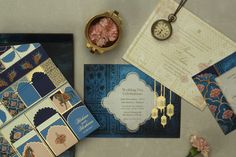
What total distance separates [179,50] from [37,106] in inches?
16.2

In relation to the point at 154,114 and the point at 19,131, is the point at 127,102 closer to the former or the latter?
the point at 154,114

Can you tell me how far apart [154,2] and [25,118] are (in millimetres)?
464

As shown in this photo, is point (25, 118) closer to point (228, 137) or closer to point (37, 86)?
point (37, 86)

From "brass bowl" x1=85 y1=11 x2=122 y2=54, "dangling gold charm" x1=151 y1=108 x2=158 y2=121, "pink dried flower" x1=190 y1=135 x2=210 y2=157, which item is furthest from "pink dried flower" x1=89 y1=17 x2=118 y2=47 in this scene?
"pink dried flower" x1=190 y1=135 x2=210 y2=157

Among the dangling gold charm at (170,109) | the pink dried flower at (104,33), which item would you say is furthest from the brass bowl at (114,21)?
the dangling gold charm at (170,109)

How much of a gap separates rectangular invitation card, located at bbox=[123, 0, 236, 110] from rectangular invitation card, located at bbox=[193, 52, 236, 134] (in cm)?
2

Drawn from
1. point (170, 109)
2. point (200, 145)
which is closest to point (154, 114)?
point (170, 109)

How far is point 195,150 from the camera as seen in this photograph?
1035 millimetres

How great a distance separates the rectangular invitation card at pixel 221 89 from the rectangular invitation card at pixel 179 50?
0.02 meters

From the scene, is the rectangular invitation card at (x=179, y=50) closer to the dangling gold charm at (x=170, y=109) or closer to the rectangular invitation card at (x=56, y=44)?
the dangling gold charm at (x=170, y=109)

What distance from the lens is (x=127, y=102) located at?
3.38ft

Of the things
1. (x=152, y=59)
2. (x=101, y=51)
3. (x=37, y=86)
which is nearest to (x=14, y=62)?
(x=37, y=86)

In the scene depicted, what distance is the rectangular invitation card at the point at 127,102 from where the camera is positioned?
1025mm

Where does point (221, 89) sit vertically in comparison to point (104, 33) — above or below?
below
